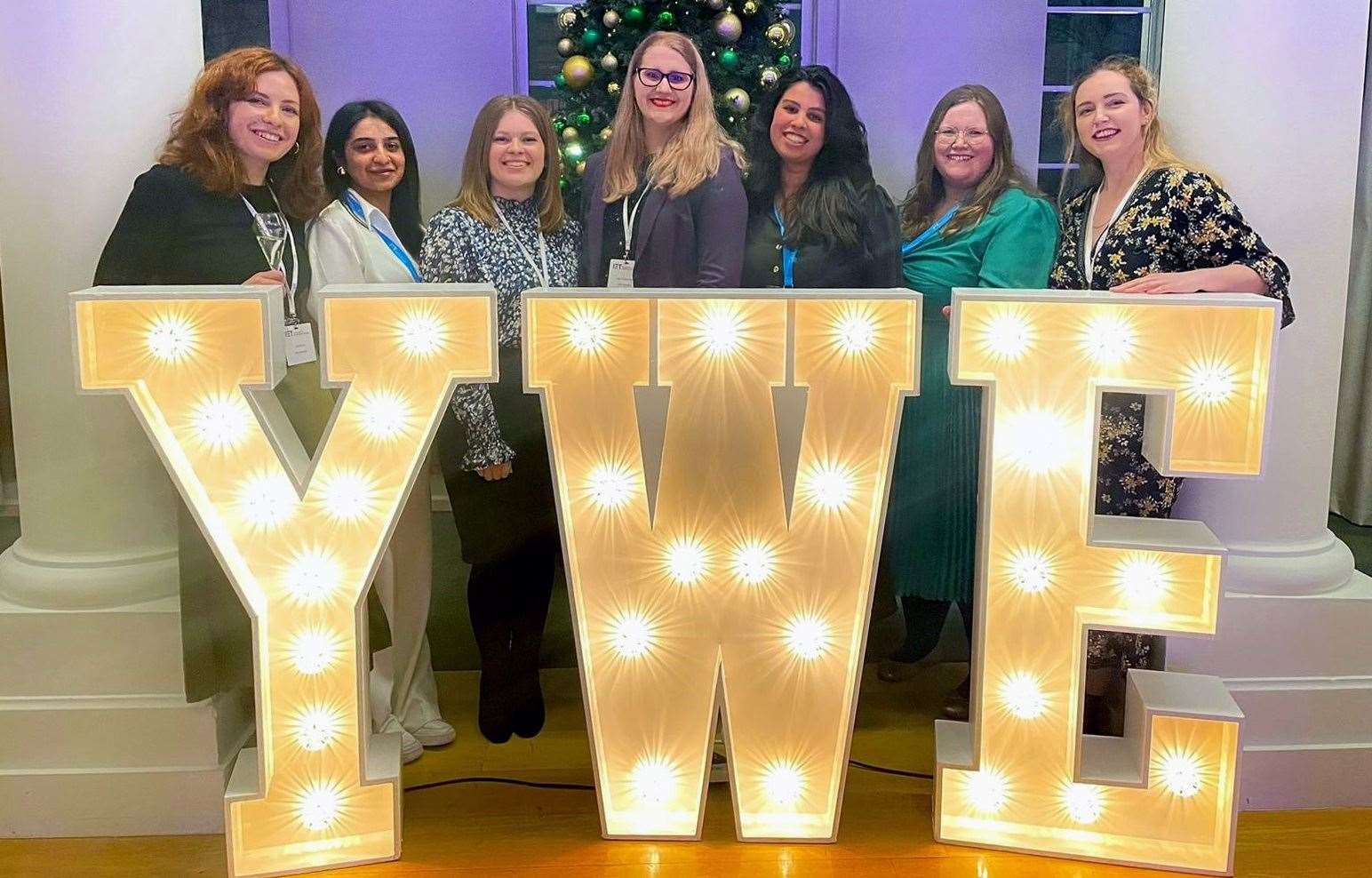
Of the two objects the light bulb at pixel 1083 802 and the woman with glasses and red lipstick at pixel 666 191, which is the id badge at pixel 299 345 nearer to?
the woman with glasses and red lipstick at pixel 666 191

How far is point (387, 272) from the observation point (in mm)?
2285

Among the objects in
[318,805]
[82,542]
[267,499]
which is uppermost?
[267,499]

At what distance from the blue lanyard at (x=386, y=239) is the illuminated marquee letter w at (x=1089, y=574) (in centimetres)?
114

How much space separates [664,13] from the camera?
2.62 meters

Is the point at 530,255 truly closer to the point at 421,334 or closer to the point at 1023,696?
the point at 421,334

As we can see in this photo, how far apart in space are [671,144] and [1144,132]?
920mm

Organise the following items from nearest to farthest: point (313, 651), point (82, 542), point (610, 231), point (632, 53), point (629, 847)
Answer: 1. point (313, 651)
2. point (629, 847)
3. point (82, 542)
4. point (610, 231)
5. point (632, 53)

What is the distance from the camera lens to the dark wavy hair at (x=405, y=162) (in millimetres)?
2305

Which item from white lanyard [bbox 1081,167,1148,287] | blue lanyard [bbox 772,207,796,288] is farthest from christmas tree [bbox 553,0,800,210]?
white lanyard [bbox 1081,167,1148,287]

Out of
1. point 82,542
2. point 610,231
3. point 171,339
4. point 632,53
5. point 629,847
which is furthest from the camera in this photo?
point 632,53

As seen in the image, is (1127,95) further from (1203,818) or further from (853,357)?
(1203,818)

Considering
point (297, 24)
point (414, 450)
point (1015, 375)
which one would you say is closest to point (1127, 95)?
point (1015, 375)

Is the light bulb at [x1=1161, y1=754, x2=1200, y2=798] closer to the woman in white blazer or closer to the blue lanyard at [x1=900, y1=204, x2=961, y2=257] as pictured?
the blue lanyard at [x1=900, y1=204, x2=961, y2=257]

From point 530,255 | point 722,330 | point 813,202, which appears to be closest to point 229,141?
point 530,255
